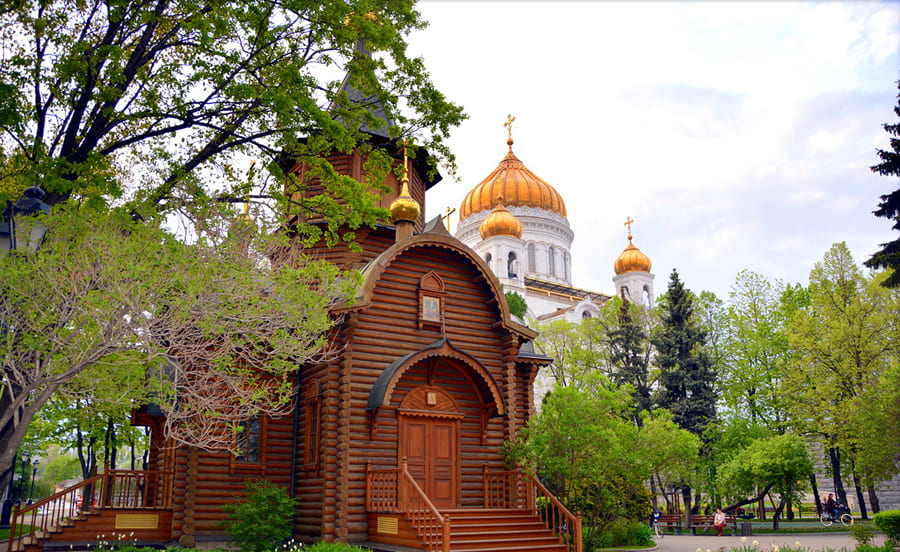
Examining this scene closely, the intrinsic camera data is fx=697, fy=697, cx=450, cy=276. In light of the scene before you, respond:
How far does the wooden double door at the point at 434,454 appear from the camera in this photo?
16.2 meters

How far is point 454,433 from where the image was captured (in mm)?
16891

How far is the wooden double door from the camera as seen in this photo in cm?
1617

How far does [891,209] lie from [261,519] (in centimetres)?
1945

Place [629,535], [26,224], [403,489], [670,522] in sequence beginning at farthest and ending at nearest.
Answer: [670,522] < [629,535] < [403,489] < [26,224]

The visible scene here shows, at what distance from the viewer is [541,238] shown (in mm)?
58531

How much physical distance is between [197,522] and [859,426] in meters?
22.5

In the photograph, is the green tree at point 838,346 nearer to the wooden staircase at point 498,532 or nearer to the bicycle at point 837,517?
→ the bicycle at point 837,517

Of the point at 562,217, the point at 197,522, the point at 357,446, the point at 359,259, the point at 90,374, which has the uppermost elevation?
the point at 562,217

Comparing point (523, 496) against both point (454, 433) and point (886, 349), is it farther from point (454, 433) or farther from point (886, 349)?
point (886, 349)

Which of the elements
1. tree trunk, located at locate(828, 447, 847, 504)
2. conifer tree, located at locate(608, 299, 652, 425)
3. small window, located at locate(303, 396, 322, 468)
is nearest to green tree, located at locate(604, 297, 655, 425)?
conifer tree, located at locate(608, 299, 652, 425)

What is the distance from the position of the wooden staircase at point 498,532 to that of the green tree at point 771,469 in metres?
15.0

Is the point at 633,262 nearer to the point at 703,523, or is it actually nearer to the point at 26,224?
the point at 703,523

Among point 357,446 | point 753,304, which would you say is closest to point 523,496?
point 357,446

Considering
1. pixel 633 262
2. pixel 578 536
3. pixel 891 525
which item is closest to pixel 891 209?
pixel 891 525
